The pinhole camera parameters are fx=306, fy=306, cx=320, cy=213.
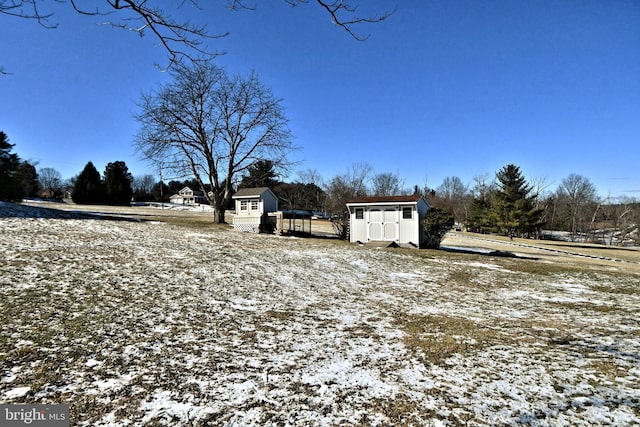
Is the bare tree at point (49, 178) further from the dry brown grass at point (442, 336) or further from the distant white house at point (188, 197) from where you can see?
the dry brown grass at point (442, 336)

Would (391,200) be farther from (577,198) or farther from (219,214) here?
(577,198)

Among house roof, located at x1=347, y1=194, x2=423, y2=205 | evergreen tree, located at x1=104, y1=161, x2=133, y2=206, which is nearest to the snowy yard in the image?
house roof, located at x1=347, y1=194, x2=423, y2=205

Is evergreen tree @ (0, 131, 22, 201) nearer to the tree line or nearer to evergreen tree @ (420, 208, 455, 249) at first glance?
the tree line

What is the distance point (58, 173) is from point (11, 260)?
118727 millimetres

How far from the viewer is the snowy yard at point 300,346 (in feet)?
10.2

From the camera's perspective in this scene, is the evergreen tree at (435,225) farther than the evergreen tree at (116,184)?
No

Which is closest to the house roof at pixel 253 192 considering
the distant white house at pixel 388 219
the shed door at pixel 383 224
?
the distant white house at pixel 388 219

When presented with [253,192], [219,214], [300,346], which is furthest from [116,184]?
[300,346]

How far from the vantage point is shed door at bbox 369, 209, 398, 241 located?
63.6ft

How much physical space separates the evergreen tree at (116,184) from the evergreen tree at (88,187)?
150cm

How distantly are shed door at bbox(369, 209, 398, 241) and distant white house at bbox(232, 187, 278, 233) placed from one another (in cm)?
855

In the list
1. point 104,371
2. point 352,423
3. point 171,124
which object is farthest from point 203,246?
point 171,124

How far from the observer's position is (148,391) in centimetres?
329

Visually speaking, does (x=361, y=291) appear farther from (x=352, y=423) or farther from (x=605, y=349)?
(x=352, y=423)
